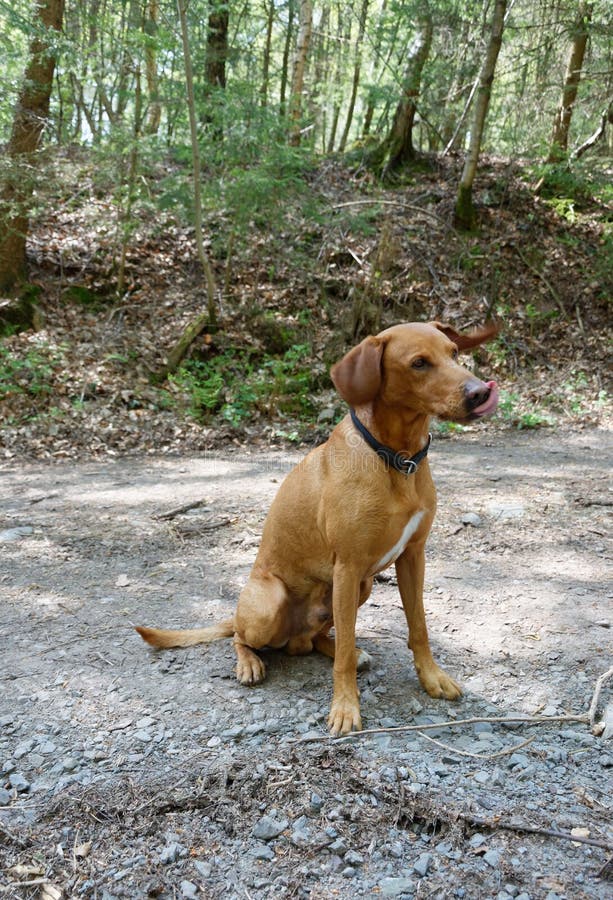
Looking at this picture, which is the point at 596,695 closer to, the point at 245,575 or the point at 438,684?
the point at 438,684

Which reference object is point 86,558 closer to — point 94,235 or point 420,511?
point 420,511

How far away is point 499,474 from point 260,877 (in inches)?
229

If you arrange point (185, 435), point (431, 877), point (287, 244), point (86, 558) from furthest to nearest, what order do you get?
point (287, 244)
point (185, 435)
point (86, 558)
point (431, 877)

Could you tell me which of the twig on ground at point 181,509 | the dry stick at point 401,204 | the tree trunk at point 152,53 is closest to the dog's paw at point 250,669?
the twig on ground at point 181,509

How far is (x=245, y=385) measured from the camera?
10.2 meters

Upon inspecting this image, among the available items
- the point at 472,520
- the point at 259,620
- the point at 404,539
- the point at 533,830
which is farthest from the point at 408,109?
the point at 533,830

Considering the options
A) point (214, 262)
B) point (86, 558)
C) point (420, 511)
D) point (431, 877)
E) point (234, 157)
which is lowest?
point (86, 558)

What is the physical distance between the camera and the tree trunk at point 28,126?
9.53m

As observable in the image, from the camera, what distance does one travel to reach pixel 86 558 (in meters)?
5.38

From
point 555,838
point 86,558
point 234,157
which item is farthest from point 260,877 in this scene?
point 234,157

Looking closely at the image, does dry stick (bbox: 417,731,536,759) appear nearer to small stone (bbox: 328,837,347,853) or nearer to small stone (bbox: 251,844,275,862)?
small stone (bbox: 328,837,347,853)

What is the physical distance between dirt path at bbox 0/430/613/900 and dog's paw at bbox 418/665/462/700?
0.24 feet

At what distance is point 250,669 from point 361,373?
1.72 meters

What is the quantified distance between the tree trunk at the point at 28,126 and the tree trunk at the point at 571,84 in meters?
9.04
